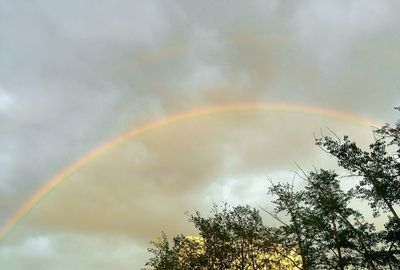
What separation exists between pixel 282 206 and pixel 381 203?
1457cm

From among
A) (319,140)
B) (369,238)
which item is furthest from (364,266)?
(319,140)

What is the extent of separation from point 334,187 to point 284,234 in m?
8.17

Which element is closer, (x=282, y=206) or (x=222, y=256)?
(x=282, y=206)

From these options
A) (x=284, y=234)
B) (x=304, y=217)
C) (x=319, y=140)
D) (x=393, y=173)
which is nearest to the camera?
(x=393, y=173)

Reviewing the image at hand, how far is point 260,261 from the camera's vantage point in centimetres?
5441

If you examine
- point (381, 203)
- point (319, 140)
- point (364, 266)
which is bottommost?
point (364, 266)

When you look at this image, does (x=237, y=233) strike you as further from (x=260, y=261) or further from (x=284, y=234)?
(x=284, y=234)

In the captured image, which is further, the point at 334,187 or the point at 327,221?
the point at 334,187

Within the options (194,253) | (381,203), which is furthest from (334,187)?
(194,253)

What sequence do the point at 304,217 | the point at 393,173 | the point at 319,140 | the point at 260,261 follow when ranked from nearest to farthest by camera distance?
the point at 393,173 < the point at 319,140 < the point at 304,217 < the point at 260,261

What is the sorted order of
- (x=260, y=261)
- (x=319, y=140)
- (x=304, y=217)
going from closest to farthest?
(x=319, y=140) < (x=304, y=217) < (x=260, y=261)

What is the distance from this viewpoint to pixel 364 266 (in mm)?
40500

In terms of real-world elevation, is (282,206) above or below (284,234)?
above

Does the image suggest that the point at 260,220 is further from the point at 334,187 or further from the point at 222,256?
the point at 334,187
